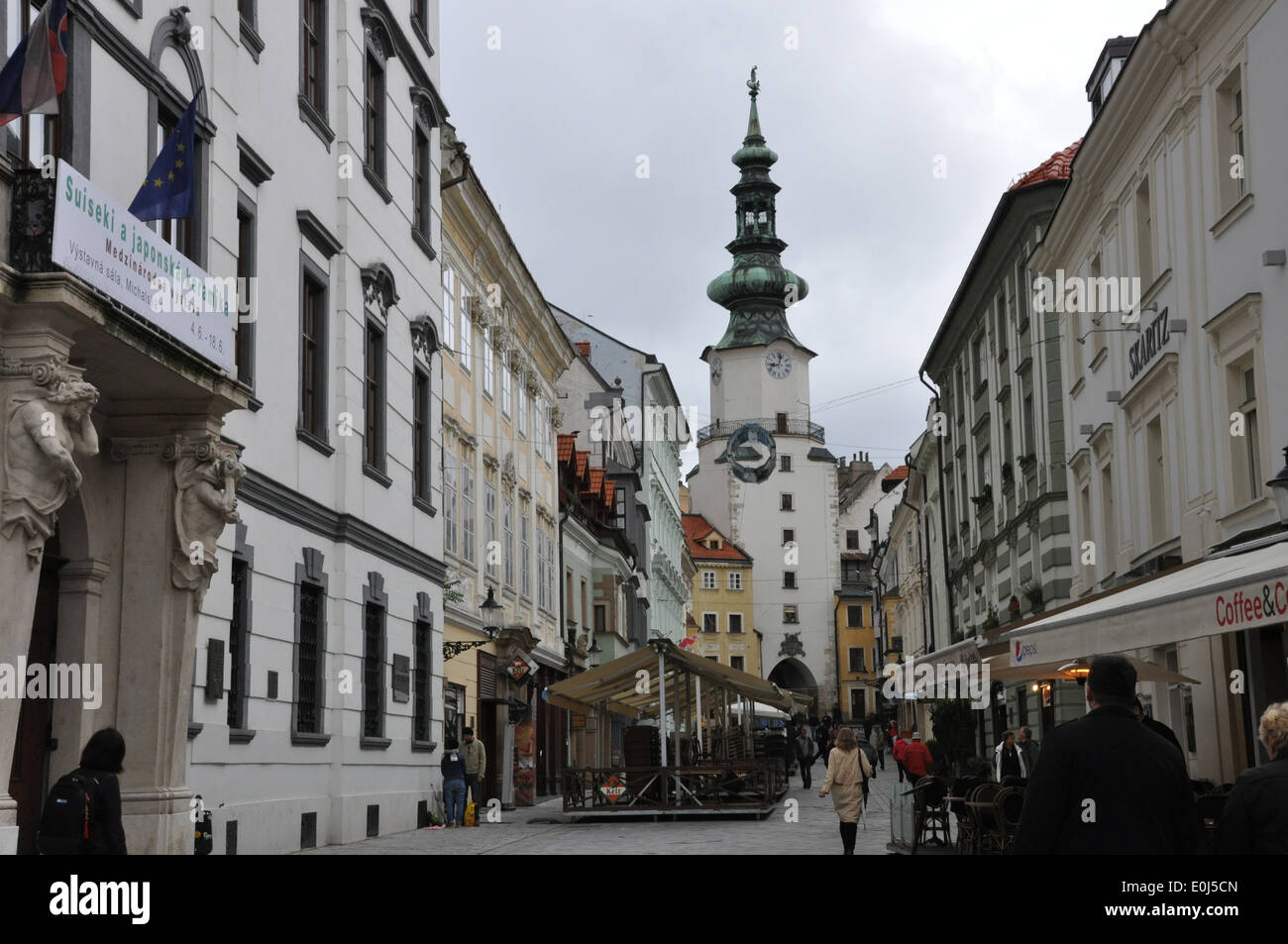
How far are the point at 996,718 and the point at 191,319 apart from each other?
29918 millimetres

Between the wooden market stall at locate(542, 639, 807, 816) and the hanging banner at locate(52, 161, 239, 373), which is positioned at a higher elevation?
the hanging banner at locate(52, 161, 239, 373)

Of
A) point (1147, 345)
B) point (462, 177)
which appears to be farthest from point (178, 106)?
point (1147, 345)

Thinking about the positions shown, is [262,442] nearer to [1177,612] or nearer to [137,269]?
[137,269]

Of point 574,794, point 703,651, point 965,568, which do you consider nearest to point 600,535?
point 965,568

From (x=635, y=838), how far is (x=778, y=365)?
92336 millimetres

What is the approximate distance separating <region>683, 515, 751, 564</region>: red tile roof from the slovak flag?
10339 cm

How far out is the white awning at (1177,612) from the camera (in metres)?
10.2

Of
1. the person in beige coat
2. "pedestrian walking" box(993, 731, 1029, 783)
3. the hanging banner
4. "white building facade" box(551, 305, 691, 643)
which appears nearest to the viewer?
the hanging banner

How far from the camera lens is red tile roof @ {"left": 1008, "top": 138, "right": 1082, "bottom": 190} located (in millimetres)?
31570

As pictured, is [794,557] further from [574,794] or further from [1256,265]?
[1256,265]

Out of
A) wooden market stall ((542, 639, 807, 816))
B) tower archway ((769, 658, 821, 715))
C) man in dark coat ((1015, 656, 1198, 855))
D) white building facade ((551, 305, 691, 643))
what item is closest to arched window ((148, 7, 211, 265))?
man in dark coat ((1015, 656, 1198, 855))

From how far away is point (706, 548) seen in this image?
11462 cm

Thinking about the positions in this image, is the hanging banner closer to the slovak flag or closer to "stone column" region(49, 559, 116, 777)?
the slovak flag

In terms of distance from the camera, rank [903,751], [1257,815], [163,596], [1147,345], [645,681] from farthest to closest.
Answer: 1. [645,681]
2. [903,751]
3. [1147,345]
4. [163,596]
5. [1257,815]
